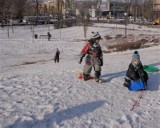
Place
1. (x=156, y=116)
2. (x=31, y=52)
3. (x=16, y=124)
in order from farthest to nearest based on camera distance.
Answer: (x=31, y=52) → (x=156, y=116) → (x=16, y=124)

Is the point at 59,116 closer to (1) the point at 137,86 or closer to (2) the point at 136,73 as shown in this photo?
(1) the point at 137,86

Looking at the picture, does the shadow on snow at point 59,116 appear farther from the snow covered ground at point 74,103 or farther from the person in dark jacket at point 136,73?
the person in dark jacket at point 136,73

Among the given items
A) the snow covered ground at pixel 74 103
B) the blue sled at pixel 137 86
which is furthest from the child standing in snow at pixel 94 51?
the blue sled at pixel 137 86

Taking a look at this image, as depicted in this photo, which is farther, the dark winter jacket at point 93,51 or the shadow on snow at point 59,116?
the dark winter jacket at point 93,51

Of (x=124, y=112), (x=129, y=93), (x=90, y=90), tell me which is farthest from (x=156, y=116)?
(x=90, y=90)

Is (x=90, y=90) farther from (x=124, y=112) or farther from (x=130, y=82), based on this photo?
(x=124, y=112)

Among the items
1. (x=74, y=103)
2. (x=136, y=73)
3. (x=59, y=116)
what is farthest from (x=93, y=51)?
(x=59, y=116)

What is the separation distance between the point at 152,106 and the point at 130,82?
1.52 meters

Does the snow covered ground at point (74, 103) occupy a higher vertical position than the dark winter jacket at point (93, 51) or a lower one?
lower

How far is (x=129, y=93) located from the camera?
27.6ft

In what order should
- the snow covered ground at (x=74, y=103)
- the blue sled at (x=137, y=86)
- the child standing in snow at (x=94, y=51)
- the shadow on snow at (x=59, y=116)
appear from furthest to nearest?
1. the child standing in snow at (x=94, y=51)
2. the blue sled at (x=137, y=86)
3. the snow covered ground at (x=74, y=103)
4. the shadow on snow at (x=59, y=116)

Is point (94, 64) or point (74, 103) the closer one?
point (74, 103)

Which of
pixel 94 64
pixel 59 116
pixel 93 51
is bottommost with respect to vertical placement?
pixel 59 116

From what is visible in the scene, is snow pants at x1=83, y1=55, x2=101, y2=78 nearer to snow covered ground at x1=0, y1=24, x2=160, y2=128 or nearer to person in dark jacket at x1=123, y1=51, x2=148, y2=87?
snow covered ground at x1=0, y1=24, x2=160, y2=128
